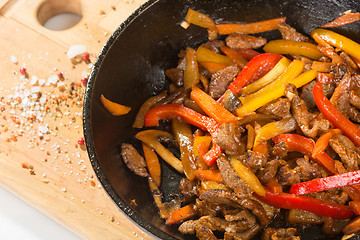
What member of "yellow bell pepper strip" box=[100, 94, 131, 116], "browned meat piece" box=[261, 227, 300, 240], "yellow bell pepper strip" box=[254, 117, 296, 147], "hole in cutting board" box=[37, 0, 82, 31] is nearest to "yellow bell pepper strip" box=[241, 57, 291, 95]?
"yellow bell pepper strip" box=[254, 117, 296, 147]

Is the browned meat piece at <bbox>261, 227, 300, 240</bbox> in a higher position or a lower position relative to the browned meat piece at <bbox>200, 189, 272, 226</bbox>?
lower

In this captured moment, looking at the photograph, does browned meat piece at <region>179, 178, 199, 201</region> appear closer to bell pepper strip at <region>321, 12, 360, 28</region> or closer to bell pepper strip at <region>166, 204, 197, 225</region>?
bell pepper strip at <region>166, 204, 197, 225</region>

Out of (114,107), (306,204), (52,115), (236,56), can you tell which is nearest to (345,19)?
(236,56)

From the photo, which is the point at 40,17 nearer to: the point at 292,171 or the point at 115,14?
the point at 115,14

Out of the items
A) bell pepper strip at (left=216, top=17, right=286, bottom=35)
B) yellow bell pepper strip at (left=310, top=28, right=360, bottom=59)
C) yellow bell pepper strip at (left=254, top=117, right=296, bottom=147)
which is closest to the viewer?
yellow bell pepper strip at (left=254, top=117, right=296, bottom=147)

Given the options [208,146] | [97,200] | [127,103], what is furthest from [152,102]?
[97,200]

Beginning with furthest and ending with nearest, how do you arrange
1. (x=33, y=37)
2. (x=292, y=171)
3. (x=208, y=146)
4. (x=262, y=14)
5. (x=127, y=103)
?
(x=33, y=37)
(x=262, y=14)
(x=127, y=103)
(x=208, y=146)
(x=292, y=171)

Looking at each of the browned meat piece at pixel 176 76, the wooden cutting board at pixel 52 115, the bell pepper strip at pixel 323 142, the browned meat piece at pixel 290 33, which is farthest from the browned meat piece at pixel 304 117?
the wooden cutting board at pixel 52 115
